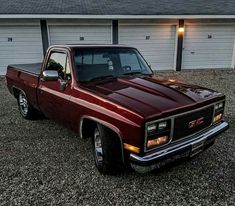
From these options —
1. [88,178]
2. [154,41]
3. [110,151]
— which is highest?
[154,41]

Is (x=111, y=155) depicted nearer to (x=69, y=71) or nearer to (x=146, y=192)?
(x=146, y=192)

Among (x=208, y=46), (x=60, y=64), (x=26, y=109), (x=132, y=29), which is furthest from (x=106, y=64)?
(x=208, y=46)

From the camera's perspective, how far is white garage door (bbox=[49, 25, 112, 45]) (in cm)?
1152

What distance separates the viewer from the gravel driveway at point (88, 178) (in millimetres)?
2828

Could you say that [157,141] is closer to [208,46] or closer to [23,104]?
[23,104]

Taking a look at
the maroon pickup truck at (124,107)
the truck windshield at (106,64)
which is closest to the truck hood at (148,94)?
the maroon pickup truck at (124,107)

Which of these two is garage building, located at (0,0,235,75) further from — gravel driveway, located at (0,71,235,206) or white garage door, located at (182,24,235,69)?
gravel driveway, located at (0,71,235,206)

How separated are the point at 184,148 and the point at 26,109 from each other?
4.04 metres

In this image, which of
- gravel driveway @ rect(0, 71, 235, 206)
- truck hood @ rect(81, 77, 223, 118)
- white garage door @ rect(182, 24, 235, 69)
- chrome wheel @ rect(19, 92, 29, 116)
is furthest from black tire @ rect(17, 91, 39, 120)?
white garage door @ rect(182, 24, 235, 69)

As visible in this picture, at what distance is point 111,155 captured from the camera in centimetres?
296

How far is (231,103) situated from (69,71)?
5.06 metres

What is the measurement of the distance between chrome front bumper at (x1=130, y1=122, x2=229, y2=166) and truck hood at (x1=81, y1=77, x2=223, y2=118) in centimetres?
44

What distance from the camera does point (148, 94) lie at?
3057 mm

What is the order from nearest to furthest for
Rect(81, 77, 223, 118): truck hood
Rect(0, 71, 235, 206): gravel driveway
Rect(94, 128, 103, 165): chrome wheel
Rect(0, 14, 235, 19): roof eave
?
Rect(81, 77, 223, 118): truck hood → Rect(0, 71, 235, 206): gravel driveway → Rect(94, 128, 103, 165): chrome wheel → Rect(0, 14, 235, 19): roof eave
